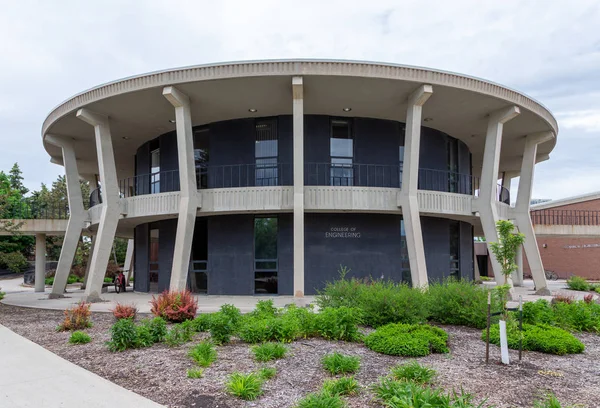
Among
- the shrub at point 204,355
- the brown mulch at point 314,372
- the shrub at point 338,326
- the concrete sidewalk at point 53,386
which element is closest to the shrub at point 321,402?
the brown mulch at point 314,372

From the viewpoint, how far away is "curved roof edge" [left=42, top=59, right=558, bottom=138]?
55.3 feet

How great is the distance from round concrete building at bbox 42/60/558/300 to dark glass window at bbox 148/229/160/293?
0.23 feet

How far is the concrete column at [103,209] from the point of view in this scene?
64.6 feet

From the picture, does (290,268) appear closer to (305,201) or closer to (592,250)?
(305,201)

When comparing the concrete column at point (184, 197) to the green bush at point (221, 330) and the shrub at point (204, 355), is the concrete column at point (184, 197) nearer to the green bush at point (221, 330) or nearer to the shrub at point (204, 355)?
the green bush at point (221, 330)

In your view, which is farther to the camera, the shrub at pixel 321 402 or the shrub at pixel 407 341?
the shrub at pixel 407 341

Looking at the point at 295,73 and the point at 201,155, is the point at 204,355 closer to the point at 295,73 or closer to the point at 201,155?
the point at 295,73

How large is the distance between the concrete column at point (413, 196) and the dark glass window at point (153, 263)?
1263cm

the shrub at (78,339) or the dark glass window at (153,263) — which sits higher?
the dark glass window at (153,263)

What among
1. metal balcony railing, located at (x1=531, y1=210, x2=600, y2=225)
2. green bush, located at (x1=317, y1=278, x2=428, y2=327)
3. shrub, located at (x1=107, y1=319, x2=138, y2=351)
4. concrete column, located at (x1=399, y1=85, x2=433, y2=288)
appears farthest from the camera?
metal balcony railing, located at (x1=531, y1=210, x2=600, y2=225)

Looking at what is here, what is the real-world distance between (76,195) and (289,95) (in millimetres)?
12805

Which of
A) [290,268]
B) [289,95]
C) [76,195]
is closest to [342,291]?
[290,268]

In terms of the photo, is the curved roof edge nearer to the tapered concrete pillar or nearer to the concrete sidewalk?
the tapered concrete pillar

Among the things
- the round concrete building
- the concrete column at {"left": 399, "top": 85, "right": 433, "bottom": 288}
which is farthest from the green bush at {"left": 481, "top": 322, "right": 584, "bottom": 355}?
the round concrete building
